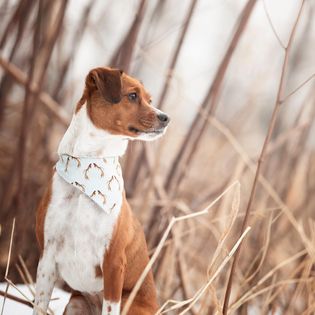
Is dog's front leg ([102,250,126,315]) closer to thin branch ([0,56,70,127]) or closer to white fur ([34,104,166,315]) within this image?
white fur ([34,104,166,315])

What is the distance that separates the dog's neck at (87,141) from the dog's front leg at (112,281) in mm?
283

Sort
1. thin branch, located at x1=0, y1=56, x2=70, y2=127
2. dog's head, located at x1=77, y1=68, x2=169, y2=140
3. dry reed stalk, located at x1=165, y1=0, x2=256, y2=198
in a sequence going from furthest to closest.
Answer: thin branch, located at x1=0, y1=56, x2=70, y2=127 → dry reed stalk, located at x1=165, y1=0, x2=256, y2=198 → dog's head, located at x1=77, y1=68, x2=169, y2=140

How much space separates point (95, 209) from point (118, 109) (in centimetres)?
29

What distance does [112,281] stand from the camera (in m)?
1.41

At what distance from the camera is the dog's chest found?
143 centimetres

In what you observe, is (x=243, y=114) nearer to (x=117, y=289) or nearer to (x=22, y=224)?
(x=22, y=224)

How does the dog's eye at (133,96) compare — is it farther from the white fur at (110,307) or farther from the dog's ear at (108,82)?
the white fur at (110,307)

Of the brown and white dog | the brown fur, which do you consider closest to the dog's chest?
the brown and white dog

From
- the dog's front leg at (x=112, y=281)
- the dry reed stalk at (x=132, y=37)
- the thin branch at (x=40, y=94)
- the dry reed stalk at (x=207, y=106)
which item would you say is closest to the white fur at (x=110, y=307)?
the dog's front leg at (x=112, y=281)

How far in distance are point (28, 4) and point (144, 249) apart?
3.44ft

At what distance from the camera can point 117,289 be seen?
1.41m

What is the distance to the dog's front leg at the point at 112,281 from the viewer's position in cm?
140

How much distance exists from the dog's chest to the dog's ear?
275mm

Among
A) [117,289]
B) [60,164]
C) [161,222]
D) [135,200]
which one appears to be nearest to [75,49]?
[135,200]
